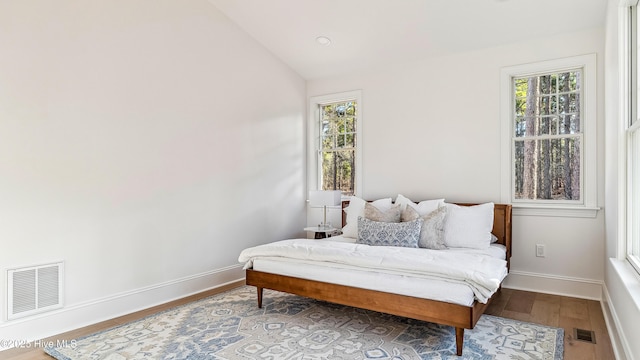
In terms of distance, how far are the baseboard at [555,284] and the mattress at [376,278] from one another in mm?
606

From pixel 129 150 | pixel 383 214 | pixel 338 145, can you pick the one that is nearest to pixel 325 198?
pixel 383 214

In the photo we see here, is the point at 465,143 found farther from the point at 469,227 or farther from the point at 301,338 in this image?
the point at 301,338

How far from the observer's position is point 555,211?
12.3 feet

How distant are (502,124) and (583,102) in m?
0.73

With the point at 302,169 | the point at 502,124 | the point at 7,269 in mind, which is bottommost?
the point at 7,269

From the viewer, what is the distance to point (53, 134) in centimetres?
279

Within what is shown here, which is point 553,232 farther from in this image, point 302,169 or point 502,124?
point 302,169

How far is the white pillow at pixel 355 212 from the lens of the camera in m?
4.14

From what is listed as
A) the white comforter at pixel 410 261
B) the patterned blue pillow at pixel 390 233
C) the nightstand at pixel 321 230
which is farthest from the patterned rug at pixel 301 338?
the nightstand at pixel 321 230

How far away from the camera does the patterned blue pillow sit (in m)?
3.37

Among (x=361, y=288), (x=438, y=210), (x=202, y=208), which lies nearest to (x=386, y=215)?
(x=438, y=210)

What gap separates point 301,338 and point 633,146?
101 inches

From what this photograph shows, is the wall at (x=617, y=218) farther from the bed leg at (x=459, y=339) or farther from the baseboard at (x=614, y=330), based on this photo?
the bed leg at (x=459, y=339)

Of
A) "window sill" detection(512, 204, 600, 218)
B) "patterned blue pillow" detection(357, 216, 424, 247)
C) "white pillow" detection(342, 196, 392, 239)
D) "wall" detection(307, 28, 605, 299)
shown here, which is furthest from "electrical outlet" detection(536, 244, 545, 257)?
"white pillow" detection(342, 196, 392, 239)
